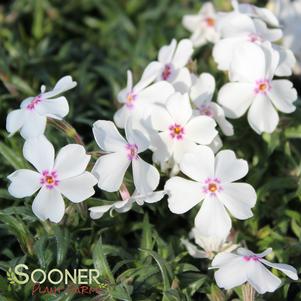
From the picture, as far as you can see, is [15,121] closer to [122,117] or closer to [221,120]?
[122,117]

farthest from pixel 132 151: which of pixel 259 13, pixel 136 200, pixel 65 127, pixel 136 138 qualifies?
pixel 259 13

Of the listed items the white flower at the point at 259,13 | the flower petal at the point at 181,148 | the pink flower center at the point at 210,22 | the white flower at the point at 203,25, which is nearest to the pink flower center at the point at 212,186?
the flower petal at the point at 181,148

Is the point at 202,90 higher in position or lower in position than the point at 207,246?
higher

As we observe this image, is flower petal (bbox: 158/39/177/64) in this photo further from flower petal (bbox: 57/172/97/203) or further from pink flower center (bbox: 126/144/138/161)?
flower petal (bbox: 57/172/97/203)

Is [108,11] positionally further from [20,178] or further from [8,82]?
[20,178]

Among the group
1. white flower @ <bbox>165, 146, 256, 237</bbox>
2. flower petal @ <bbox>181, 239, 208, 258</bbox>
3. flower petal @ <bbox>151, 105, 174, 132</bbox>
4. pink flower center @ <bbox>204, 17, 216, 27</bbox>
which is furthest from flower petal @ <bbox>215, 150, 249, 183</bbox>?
pink flower center @ <bbox>204, 17, 216, 27</bbox>

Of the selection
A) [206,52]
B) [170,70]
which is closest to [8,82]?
[170,70]

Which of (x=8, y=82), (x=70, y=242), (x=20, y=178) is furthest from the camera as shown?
(x=8, y=82)
